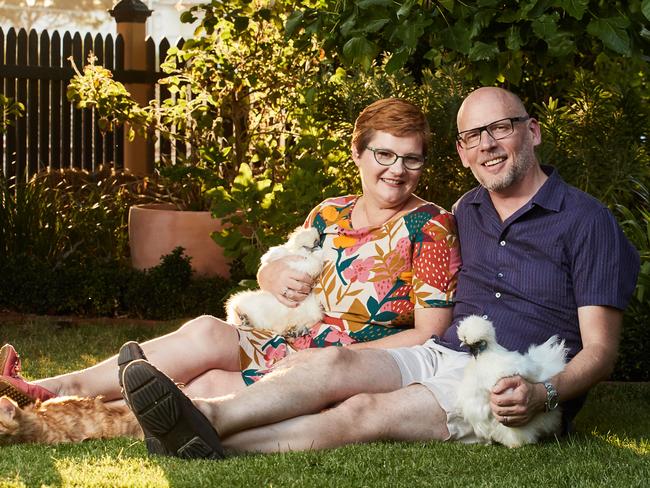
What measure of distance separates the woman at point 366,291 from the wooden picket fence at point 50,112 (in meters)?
6.49

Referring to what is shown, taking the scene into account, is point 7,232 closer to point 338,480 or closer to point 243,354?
point 243,354

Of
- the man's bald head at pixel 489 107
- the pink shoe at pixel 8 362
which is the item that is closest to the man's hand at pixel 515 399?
the man's bald head at pixel 489 107

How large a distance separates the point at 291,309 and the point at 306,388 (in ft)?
2.20

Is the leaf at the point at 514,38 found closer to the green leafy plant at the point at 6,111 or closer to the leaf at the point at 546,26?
the leaf at the point at 546,26

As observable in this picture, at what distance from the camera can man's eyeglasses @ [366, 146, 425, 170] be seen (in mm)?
3828

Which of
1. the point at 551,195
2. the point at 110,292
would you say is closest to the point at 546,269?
the point at 551,195

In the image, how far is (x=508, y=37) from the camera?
151 inches

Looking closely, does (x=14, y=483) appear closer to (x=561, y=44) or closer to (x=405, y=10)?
(x=405, y=10)

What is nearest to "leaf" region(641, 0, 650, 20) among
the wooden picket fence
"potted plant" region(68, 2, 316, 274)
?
"potted plant" region(68, 2, 316, 274)

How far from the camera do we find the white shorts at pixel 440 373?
11.3 feet

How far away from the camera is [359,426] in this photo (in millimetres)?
3352

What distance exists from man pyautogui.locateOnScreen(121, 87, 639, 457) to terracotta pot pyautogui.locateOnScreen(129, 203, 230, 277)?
393cm

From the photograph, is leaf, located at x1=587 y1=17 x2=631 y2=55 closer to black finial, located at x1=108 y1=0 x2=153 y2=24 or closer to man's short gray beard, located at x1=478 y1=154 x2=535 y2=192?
man's short gray beard, located at x1=478 y1=154 x2=535 y2=192

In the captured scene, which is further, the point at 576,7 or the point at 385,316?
the point at 385,316
